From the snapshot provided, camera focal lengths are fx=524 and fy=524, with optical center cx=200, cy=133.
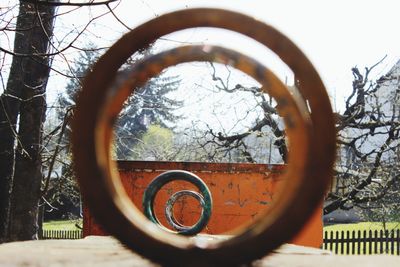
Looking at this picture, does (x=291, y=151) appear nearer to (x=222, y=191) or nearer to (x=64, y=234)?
(x=222, y=191)

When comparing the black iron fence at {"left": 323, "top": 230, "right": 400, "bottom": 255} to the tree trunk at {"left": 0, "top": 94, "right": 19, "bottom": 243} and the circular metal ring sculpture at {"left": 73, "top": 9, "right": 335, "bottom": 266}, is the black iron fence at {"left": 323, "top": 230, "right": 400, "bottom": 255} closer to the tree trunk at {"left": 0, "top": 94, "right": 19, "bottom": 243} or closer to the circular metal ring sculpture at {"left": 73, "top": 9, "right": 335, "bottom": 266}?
the tree trunk at {"left": 0, "top": 94, "right": 19, "bottom": 243}

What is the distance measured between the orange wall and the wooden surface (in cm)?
365

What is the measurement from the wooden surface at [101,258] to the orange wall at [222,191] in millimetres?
3649

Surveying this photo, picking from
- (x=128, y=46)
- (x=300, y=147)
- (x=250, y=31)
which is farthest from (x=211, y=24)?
(x=300, y=147)

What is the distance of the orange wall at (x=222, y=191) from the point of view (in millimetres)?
5727

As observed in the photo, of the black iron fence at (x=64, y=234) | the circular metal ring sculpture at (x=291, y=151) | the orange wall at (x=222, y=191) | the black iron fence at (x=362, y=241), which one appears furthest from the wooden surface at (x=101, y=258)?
the black iron fence at (x=64, y=234)

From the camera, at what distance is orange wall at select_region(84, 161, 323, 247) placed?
5.73 metres

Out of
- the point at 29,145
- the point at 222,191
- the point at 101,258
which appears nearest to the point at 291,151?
the point at 101,258

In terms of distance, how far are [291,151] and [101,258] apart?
827mm

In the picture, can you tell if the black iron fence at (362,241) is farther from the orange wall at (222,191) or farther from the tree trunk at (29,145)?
the tree trunk at (29,145)

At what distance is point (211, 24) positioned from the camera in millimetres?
1214

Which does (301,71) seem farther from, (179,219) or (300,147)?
(179,219)

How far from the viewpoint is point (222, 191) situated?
579cm

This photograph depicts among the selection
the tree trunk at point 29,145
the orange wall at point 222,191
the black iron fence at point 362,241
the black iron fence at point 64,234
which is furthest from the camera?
the black iron fence at point 64,234
